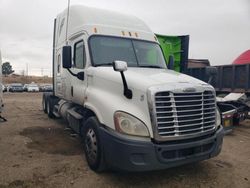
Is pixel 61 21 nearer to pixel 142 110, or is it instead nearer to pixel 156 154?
pixel 142 110

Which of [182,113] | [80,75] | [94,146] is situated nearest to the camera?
[182,113]

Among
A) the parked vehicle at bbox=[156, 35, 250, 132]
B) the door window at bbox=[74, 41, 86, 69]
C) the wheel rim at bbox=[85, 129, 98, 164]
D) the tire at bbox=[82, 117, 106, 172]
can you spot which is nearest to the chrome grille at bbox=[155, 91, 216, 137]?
Answer: the tire at bbox=[82, 117, 106, 172]

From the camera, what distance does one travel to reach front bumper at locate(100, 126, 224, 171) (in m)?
3.91

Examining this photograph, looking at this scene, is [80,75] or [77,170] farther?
[80,75]

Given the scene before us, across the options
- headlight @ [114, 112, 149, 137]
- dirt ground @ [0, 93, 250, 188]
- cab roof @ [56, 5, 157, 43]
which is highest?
cab roof @ [56, 5, 157, 43]

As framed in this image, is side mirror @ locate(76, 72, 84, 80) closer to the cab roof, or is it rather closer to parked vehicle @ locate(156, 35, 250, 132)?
the cab roof

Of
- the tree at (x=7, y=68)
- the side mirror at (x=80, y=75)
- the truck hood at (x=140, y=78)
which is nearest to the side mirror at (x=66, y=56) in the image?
the side mirror at (x=80, y=75)

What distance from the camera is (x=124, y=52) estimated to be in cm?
564

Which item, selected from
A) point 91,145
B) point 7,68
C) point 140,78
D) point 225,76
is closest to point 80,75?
point 91,145

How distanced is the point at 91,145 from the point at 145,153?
Answer: 1224mm

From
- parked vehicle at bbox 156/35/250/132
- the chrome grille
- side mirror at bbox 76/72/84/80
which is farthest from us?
parked vehicle at bbox 156/35/250/132

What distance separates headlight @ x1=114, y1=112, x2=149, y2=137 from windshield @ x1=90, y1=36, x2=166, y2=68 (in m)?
1.62

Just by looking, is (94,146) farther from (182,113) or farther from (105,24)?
(105,24)

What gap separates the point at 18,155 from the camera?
18.7 ft
